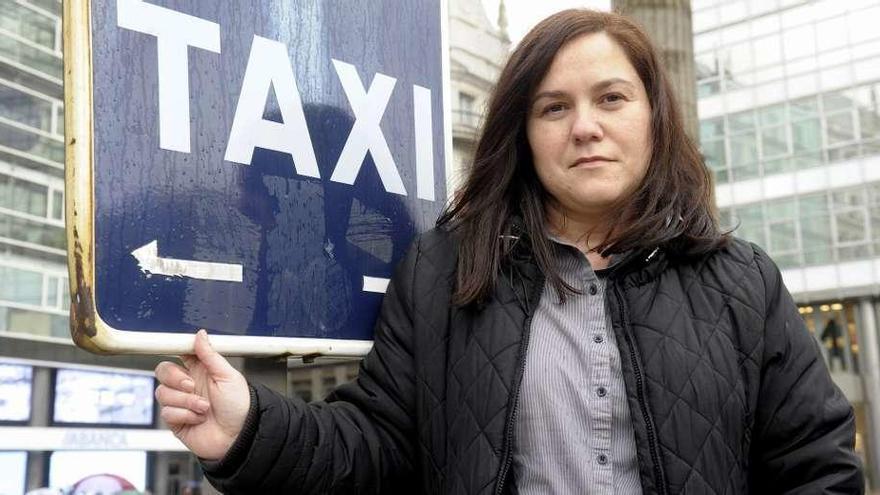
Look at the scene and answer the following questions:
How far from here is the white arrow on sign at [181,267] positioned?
1.19 meters

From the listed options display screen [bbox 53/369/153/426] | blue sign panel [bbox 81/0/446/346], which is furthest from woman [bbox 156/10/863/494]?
display screen [bbox 53/369/153/426]

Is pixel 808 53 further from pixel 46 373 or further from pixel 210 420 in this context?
pixel 210 420

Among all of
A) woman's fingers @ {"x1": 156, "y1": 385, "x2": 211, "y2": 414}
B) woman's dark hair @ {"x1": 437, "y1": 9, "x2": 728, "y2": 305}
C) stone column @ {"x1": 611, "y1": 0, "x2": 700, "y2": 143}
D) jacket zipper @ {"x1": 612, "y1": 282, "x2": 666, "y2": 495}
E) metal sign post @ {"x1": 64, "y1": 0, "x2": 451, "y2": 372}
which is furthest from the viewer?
stone column @ {"x1": 611, "y1": 0, "x2": 700, "y2": 143}

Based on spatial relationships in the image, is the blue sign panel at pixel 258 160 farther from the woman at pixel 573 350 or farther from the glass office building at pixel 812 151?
the glass office building at pixel 812 151

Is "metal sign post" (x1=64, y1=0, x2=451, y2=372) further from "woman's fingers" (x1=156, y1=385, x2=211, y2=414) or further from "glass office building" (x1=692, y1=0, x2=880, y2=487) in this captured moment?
"glass office building" (x1=692, y1=0, x2=880, y2=487)

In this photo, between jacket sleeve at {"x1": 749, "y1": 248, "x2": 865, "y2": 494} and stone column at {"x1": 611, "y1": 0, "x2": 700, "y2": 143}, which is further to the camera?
stone column at {"x1": 611, "y1": 0, "x2": 700, "y2": 143}

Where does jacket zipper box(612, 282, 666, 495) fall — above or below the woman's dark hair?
below

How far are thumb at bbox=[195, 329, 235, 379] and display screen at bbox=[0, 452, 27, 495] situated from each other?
732cm

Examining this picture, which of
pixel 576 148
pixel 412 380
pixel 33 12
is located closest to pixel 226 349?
pixel 412 380

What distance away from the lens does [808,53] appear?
20.5 metres

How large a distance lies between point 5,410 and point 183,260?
7.62 m

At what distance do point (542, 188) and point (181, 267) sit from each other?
770 millimetres

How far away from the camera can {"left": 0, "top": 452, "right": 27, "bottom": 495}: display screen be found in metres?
7.64

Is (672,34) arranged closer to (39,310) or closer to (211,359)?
(211,359)
